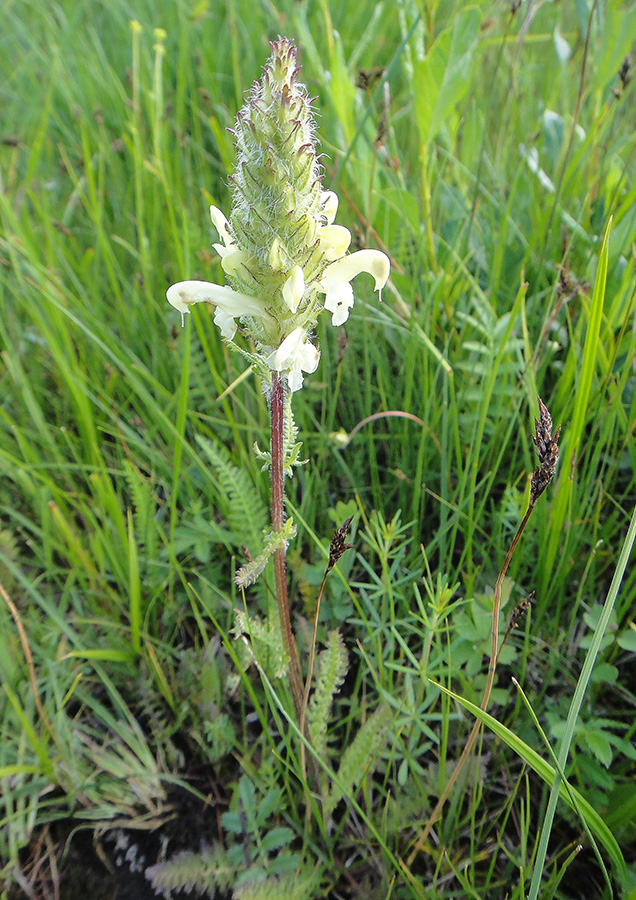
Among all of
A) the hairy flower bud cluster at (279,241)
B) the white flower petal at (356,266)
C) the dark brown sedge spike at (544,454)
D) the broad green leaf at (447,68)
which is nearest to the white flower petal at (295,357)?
the hairy flower bud cluster at (279,241)

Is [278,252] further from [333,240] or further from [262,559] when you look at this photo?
[262,559]

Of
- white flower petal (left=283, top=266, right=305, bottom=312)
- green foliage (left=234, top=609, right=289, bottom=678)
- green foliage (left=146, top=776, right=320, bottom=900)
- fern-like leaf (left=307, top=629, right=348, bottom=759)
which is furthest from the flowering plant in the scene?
green foliage (left=146, top=776, right=320, bottom=900)

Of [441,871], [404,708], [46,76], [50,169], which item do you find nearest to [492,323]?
[404,708]

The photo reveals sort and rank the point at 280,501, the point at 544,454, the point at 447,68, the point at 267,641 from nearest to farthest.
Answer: the point at 544,454 < the point at 280,501 < the point at 267,641 < the point at 447,68

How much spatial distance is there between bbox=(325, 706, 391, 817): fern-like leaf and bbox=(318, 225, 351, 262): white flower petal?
0.98m

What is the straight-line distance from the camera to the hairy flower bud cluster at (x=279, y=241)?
89 centimetres

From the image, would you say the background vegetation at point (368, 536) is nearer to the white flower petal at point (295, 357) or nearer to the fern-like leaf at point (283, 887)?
the fern-like leaf at point (283, 887)

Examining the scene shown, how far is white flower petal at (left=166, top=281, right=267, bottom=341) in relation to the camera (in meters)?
0.98

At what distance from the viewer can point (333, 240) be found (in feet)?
3.29

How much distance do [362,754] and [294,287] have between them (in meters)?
1.04

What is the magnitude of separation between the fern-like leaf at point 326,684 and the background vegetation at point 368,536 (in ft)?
0.20

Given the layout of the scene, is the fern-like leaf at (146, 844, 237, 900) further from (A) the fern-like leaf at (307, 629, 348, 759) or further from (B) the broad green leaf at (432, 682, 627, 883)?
(B) the broad green leaf at (432, 682, 627, 883)

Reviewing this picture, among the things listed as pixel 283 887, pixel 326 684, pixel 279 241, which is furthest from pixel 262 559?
pixel 283 887

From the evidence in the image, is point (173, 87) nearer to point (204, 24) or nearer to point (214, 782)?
point (204, 24)
